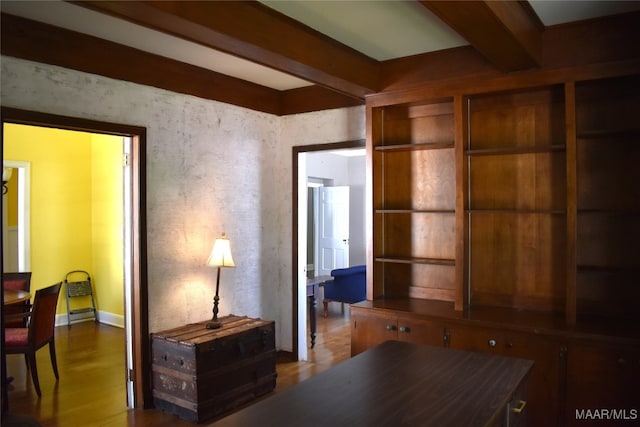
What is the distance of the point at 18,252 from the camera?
611 centimetres

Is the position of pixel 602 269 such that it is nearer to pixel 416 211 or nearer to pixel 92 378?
pixel 416 211

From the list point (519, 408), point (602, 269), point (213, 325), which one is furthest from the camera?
point (213, 325)

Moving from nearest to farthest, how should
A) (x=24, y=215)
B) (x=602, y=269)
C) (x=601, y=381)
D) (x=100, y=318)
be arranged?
(x=601, y=381) → (x=602, y=269) → (x=24, y=215) → (x=100, y=318)

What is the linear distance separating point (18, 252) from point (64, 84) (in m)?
3.80

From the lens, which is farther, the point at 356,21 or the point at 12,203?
the point at 12,203

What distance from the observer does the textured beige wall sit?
132 inches

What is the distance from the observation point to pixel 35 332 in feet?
13.1

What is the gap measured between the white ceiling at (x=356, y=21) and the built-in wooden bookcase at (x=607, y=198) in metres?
0.53

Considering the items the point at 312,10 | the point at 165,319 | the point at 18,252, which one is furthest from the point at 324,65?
the point at 18,252

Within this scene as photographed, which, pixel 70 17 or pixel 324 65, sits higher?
pixel 70 17

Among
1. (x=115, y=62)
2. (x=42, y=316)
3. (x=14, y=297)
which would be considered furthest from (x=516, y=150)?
(x=14, y=297)

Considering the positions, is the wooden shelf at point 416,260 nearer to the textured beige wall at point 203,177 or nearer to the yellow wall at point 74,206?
the textured beige wall at point 203,177

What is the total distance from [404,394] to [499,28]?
1888mm

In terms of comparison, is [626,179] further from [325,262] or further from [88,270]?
[88,270]
